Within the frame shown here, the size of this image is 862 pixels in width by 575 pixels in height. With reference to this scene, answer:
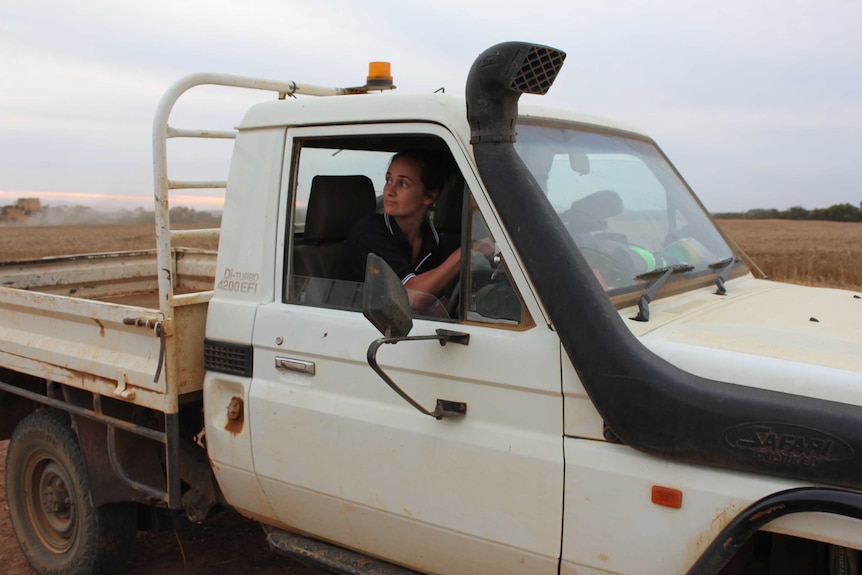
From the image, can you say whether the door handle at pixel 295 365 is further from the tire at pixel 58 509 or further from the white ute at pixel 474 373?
the tire at pixel 58 509

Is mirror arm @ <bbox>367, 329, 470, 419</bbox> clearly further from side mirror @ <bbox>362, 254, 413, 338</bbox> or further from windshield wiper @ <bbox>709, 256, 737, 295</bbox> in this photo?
windshield wiper @ <bbox>709, 256, 737, 295</bbox>

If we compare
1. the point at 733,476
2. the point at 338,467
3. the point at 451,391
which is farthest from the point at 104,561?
the point at 733,476

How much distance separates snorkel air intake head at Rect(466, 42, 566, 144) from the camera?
2.18 metres

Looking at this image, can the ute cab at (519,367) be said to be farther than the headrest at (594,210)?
No

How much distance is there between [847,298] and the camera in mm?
3271

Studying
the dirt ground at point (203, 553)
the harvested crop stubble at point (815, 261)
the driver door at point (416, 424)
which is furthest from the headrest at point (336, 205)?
the harvested crop stubble at point (815, 261)

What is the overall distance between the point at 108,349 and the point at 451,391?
1776mm

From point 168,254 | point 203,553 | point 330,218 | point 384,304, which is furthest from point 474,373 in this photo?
point 203,553

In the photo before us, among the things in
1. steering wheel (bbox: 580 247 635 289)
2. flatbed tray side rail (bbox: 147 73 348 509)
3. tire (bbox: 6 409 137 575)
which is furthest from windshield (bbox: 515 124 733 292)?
tire (bbox: 6 409 137 575)

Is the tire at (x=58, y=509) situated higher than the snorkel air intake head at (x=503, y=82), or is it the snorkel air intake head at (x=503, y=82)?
the snorkel air intake head at (x=503, y=82)

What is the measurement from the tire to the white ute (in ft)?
0.06

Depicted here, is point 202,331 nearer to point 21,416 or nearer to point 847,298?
point 21,416

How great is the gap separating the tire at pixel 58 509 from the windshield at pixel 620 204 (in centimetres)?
262

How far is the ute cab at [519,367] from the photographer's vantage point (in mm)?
2041
